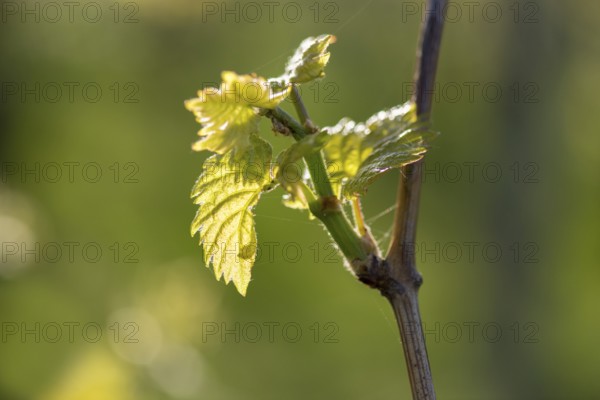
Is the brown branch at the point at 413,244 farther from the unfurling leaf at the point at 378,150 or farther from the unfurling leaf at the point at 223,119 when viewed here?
the unfurling leaf at the point at 223,119

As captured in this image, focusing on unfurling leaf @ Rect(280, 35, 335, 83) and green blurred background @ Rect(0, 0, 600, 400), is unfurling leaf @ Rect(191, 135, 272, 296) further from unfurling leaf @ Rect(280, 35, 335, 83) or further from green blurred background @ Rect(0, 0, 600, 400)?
green blurred background @ Rect(0, 0, 600, 400)

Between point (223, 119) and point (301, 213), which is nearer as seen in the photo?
point (223, 119)

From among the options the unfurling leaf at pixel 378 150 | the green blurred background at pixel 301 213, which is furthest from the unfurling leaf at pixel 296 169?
the green blurred background at pixel 301 213

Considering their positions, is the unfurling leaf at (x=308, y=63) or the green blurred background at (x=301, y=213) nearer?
the unfurling leaf at (x=308, y=63)

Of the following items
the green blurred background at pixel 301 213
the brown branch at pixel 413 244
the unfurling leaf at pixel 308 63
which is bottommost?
the brown branch at pixel 413 244

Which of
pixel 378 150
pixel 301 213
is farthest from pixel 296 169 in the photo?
pixel 301 213

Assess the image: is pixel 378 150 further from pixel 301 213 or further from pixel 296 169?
pixel 301 213
